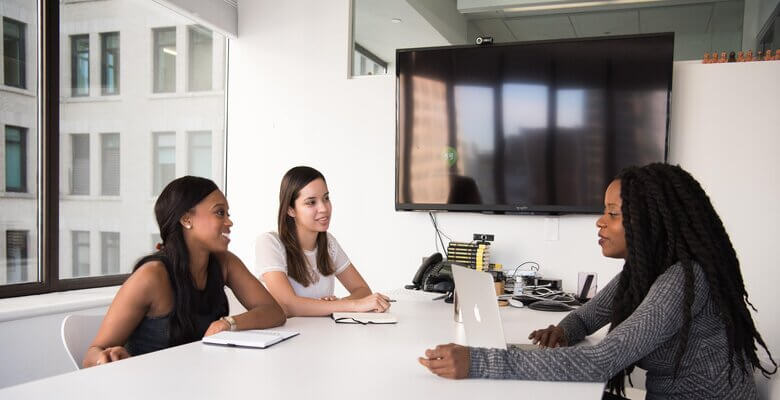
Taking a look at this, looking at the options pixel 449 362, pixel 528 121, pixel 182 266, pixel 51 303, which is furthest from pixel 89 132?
pixel 449 362

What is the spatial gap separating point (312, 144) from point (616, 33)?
85.9 inches

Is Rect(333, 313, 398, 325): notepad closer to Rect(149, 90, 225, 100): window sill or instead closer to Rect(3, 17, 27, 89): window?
Rect(3, 17, 27, 89): window

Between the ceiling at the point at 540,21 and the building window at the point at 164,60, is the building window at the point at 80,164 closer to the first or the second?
the building window at the point at 164,60

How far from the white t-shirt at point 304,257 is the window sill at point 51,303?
1.32 m

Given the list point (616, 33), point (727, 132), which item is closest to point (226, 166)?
point (616, 33)

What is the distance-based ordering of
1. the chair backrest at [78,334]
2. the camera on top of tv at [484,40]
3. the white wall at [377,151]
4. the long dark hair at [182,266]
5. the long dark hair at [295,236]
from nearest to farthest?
the chair backrest at [78,334] < the long dark hair at [182,266] < the long dark hair at [295,236] < the white wall at [377,151] < the camera on top of tv at [484,40]

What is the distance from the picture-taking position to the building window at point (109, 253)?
13.0 ft

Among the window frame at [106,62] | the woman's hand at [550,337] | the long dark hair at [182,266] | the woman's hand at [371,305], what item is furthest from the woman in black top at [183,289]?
the window frame at [106,62]

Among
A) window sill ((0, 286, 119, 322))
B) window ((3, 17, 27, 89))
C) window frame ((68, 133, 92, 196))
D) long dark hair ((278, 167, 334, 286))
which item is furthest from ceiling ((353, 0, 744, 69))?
window sill ((0, 286, 119, 322))

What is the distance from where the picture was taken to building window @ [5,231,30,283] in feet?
10.8

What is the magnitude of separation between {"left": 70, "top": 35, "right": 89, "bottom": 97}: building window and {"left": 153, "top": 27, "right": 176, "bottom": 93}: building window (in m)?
0.57

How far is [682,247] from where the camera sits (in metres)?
1.54

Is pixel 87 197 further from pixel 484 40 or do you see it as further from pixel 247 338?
pixel 484 40

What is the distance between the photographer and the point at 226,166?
486cm
